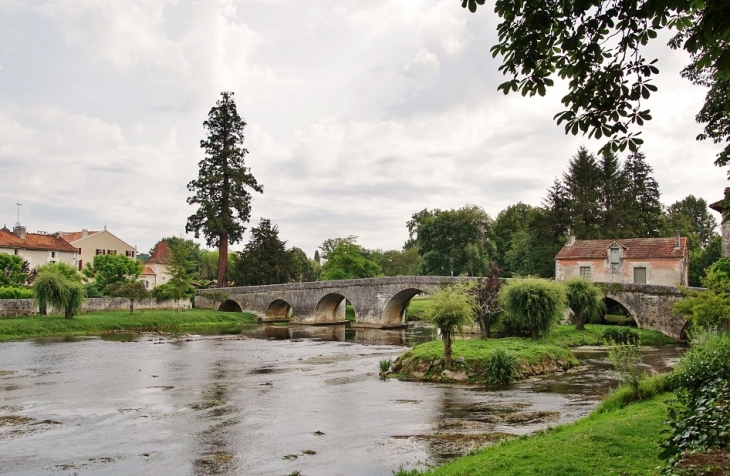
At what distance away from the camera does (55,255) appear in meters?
63.5

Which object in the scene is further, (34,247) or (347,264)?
(347,264)

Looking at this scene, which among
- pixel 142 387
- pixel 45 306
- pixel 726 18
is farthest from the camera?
pixel 45 306

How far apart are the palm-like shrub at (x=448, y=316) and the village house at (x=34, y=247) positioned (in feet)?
159

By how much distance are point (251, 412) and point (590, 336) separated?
22.2m

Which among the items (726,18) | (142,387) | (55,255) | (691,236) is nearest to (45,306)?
(142,387)

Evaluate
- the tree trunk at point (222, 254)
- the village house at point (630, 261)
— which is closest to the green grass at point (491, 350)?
the village house at point (630, 261)

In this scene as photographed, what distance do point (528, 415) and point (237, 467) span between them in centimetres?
731

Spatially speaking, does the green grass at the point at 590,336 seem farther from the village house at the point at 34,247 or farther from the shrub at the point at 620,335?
the village house at the point at 34,247

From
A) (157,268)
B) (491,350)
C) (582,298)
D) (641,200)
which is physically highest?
(641,200)

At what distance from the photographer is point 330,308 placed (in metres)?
53.2

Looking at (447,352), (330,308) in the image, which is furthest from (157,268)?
(447,352)

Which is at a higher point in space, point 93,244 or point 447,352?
point 93,244

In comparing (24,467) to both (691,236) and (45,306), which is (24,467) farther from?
(691,236)

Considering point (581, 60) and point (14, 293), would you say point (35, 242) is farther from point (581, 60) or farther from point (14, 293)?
point (581, 60)
